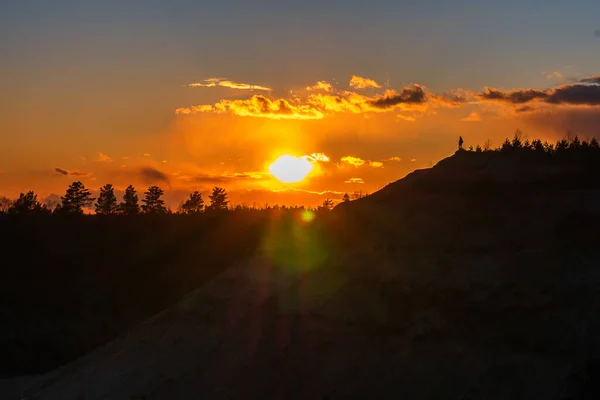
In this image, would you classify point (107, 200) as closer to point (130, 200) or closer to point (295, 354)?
point (130, 200)

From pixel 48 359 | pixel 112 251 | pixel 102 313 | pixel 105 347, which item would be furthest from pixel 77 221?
pixel 105 347

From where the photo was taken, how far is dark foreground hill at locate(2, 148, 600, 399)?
1120cm

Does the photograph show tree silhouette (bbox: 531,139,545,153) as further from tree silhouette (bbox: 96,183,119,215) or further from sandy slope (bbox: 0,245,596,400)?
tree silhouette (bbox: 96,183,119,215)

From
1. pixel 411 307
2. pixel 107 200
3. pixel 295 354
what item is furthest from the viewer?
pixel 107 200

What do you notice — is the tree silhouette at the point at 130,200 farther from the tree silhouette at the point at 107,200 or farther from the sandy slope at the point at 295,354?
the sandy slope at the point at 295,354

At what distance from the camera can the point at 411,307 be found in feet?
42.1

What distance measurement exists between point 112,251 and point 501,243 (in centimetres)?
3106

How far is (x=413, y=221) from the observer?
14.7 meters

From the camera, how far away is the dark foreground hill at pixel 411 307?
1120 centimetres

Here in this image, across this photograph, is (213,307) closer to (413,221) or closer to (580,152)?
(413,221)

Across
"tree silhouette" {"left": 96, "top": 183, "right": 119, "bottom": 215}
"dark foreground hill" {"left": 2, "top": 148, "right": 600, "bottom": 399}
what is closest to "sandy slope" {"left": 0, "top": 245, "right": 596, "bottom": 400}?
"dark foreground hill" {"left": 2, "top": 148, "right": 600, "bottom": 399}

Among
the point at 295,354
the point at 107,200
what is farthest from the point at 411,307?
the point at 107,200

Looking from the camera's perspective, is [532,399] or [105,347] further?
[105,347]

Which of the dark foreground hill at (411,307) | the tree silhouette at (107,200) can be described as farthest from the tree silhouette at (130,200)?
the dark foreground hill at (411,307)
